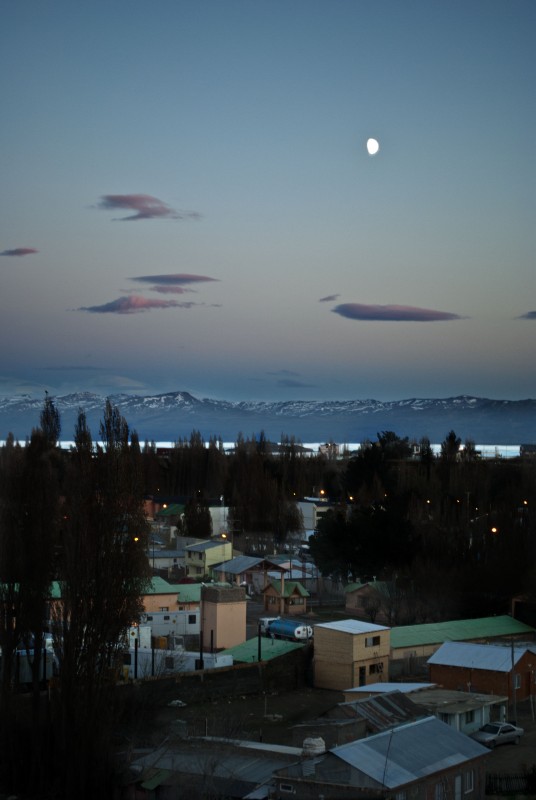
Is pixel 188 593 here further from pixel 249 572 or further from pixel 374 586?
pixel 249 572

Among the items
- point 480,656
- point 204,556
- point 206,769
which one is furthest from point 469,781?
point 204,556

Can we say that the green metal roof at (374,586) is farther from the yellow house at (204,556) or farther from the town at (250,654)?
the yellow house at (204,556)

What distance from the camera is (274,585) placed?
25984 millimetres

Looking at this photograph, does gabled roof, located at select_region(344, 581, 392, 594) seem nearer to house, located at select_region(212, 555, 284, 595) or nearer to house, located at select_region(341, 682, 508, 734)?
house, located at select_region(212, 555, 284, 595)

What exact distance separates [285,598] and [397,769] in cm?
1595

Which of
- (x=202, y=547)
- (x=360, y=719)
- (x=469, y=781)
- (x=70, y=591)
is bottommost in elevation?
(x=469, y=781)

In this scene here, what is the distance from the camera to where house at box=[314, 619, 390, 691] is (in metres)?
17.6

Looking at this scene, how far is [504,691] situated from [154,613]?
827cm

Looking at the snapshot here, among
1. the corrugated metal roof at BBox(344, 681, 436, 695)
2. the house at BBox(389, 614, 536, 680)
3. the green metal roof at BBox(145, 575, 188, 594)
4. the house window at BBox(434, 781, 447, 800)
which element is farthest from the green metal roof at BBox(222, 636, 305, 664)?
the house window at BBox(434, 781, 447, 800)

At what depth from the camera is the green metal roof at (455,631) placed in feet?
62.4

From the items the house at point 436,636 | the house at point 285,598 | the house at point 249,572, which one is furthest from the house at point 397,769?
the house at point 249,572

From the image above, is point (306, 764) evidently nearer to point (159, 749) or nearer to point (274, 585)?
point (159, 749)

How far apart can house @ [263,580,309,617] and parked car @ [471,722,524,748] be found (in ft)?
39.1

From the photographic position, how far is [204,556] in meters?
30.6
